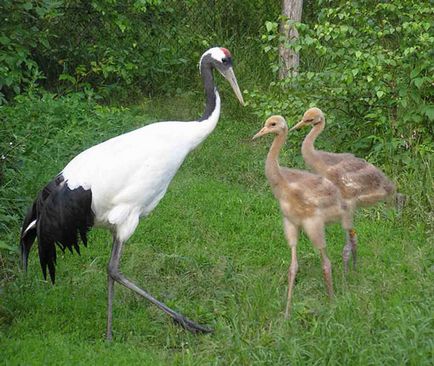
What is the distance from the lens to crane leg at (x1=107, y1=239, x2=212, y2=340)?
5.79 metres

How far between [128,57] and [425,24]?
4.42 m

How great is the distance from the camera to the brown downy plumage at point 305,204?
19.2ft

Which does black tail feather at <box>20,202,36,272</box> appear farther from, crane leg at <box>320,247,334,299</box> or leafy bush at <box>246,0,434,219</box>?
leafy bush at <box>246,0,434,219</box>

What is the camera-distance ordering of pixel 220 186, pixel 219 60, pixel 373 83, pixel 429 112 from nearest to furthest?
pixel 219 60 → pixel 429 112 → pixel 373 83 → pixel 220 186

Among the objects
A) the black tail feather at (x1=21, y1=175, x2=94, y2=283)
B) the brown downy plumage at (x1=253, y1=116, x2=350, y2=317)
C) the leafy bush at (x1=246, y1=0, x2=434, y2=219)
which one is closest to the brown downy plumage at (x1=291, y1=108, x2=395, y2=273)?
the brown downy plumage at (x1=253, y1=116, x2=350, y2=317)

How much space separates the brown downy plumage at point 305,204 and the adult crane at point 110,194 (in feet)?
2.30

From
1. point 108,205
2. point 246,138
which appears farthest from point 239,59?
point 108,205

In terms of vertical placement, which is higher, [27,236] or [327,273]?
[27,236]

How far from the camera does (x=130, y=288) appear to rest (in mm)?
6066

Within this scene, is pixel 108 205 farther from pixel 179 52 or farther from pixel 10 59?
pixel 179 52

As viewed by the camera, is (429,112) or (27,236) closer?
(27,236)

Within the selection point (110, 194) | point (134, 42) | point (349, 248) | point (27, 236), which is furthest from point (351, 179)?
point (134, 42)

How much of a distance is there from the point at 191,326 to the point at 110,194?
0.99 m

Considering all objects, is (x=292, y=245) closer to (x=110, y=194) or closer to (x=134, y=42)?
(x=110, y=194)
